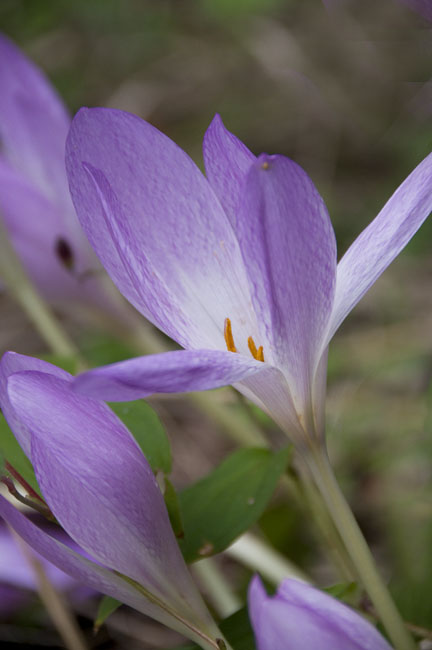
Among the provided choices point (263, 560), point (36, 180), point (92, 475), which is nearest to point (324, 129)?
point (36, 180)

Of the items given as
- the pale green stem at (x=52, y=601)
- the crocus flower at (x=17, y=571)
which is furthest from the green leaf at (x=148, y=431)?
the crocus flower at (x=17, y=571)

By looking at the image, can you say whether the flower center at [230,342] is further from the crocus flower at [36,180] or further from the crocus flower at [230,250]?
the crocus flower at [36,180]

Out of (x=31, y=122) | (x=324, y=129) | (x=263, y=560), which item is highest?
(x=324, y=129)

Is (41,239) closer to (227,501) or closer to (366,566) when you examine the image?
(227,501)

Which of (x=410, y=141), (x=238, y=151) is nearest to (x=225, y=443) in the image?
(x=410, y=141)

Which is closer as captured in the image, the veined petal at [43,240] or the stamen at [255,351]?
the stamen at [255,351]

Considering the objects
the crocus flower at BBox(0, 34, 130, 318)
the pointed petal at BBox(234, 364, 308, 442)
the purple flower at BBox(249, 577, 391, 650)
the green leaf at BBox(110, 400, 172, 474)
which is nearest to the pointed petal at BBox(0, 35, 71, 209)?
the crocus flower at BBox(0, 34, 130, 318)
